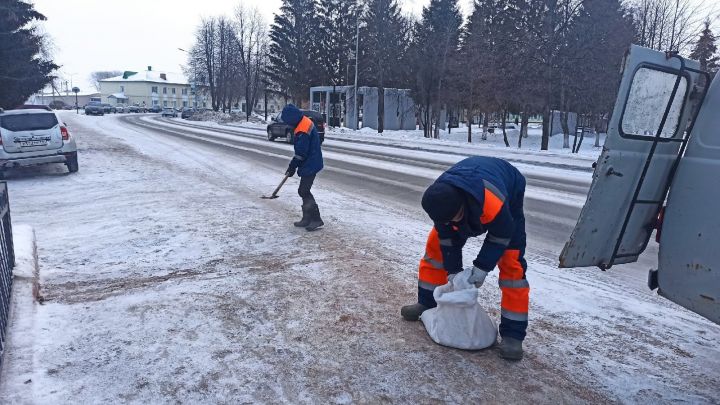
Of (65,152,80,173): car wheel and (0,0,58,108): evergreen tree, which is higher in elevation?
(0,0,58,108): evergreen tree

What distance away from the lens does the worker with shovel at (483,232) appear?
2.77m

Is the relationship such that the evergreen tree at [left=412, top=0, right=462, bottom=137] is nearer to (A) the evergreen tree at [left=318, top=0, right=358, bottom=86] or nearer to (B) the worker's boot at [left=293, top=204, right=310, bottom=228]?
(A) the evergreen tree at [left=318, top=0, right=358, bottom=86]

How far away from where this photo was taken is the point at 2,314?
130 inches

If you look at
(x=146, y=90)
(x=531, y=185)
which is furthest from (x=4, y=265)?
(x=146, y=90)

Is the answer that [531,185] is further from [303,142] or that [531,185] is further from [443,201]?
[443,201]

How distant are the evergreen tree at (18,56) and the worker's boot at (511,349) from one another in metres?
30.7

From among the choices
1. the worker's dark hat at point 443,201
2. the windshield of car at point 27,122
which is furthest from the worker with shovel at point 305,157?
the windshield of car at point 27,122

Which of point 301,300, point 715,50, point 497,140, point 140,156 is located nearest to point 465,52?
point 497,140

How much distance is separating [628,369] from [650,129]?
63.1 inches

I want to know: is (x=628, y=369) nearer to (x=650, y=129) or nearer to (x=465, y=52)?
(x=650, y=129)

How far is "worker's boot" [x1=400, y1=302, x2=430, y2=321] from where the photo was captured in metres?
3.80

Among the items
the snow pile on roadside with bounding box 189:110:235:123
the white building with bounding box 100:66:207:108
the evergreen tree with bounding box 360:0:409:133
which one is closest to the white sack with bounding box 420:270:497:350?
the evergreen tree with bounding box 360:0:409:133

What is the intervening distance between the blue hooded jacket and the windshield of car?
781cm

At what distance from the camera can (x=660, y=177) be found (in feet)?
9.69
